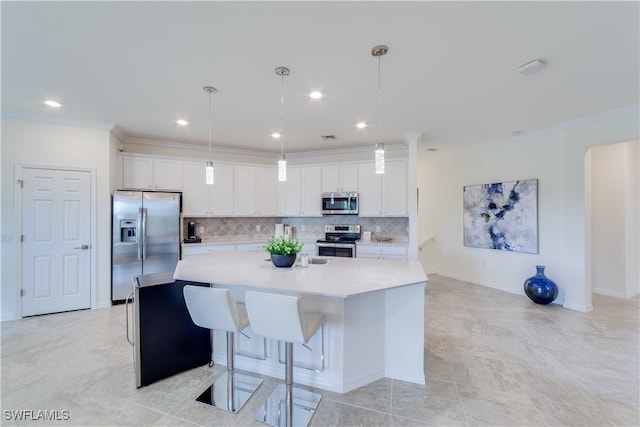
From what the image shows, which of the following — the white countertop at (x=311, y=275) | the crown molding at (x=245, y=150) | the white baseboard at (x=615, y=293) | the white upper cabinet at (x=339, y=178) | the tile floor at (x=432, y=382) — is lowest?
the tile floor at (x=432, y=382)

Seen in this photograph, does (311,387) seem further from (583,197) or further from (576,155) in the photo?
(576,155)

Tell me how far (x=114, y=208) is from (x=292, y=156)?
3.21 meters

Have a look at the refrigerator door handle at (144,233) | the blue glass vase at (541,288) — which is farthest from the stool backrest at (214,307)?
the blue glass vase at (541,288)

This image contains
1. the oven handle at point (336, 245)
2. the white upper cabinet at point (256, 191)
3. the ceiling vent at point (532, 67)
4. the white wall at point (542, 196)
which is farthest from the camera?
the white upper cabinet at point (256, 191)

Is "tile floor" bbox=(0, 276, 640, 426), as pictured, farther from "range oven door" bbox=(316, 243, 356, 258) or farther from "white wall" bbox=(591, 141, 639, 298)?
"range oven door" bbox=(316, 243, 356, 258)

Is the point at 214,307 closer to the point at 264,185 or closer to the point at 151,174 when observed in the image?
→ the point at 151,174

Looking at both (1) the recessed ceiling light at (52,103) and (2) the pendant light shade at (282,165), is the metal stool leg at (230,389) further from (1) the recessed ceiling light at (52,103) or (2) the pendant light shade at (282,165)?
(1) the recessed ceiling light at (52,103)

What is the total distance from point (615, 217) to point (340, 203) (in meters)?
4.52

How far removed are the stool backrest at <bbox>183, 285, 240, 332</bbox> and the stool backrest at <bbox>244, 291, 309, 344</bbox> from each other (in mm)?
202

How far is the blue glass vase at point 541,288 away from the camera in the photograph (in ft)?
13.7

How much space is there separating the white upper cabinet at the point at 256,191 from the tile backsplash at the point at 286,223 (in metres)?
0.32

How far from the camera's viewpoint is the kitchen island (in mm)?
2219

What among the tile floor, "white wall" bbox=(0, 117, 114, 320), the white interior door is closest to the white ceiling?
"white wall" bbox=(0, 117, 114, 320)

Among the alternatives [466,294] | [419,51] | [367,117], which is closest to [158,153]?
[367,117]
